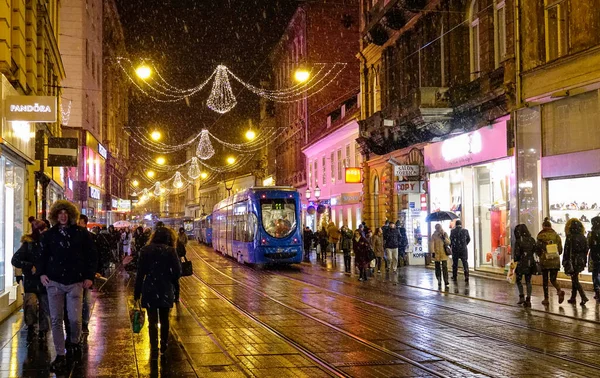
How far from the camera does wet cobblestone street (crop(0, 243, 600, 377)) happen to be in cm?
955

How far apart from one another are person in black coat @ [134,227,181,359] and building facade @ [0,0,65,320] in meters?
5.57

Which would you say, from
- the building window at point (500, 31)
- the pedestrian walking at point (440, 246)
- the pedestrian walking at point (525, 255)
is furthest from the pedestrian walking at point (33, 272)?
the building window at point (500, 31)

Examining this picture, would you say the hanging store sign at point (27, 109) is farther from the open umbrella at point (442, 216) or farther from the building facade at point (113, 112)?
the building facade at point (113, 112)

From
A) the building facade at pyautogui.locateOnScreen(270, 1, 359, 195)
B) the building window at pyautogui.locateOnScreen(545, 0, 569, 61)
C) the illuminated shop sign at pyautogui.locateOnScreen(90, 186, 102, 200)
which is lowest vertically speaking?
the illuminated shop sign at pyautogui.locateOnScreen(90, 186, 102, 200)

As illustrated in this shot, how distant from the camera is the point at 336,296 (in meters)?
19.5

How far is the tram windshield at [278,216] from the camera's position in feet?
106

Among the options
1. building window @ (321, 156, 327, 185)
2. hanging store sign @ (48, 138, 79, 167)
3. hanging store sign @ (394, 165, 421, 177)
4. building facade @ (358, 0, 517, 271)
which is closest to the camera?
hanging store sign @ (48, 138, 79, 167)

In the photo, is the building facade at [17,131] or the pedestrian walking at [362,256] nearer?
the building facade at [17,131]

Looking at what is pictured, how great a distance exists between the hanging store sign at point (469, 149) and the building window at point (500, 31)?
2262mm

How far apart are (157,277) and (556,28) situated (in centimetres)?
1563

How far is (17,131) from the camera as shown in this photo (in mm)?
16516

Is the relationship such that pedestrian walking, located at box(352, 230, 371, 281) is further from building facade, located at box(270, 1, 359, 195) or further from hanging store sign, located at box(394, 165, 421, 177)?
building facade, located at box(270, 1, 359, 195)

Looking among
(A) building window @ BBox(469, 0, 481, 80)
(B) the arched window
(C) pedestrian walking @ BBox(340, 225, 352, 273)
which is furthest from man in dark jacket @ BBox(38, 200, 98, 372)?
(B) the arched window

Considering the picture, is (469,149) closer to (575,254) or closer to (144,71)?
(575,254)
